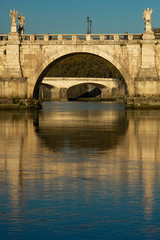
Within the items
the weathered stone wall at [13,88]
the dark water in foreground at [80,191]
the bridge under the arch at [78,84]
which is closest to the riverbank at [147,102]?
the weathered stone wall at [13,88]

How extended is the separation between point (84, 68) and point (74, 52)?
332ft

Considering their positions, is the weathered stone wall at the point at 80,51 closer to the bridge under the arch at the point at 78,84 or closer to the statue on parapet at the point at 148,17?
the statue on parapet at the point at 148,17

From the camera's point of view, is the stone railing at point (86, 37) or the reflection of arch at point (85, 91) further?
the reflection of arch at point (85, 91)

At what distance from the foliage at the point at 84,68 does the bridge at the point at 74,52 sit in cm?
9375

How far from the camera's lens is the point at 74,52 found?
5122 centimetres

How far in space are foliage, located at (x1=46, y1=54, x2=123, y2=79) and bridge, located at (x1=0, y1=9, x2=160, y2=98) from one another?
9375cm

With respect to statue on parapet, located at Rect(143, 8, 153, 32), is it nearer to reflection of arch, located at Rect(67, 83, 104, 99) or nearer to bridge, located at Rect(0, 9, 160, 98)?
bridge, located at Rect(0, 9, 160, 98)

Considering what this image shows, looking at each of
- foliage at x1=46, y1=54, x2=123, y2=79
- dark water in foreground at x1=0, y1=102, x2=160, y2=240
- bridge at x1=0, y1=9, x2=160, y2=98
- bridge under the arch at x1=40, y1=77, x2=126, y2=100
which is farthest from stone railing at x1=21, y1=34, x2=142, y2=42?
foliage at x1=46, y1=54, x2=123, y2=79

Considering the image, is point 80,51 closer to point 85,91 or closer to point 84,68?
point 85,91

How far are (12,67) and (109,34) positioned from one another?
10.4 metres

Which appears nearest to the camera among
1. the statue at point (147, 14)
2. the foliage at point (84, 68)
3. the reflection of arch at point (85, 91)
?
the statue at point (147, 14)

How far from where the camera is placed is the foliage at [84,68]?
147875 mm

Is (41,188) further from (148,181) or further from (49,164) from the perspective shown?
(49,164)

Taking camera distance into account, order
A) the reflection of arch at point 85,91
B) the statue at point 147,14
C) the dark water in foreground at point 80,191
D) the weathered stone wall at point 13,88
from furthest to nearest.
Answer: the reflection of arch at point 85,91 < the weathered stone wall at point 13,88 < the statue at point 147,14 < the dark water in foreground at point 80,191
